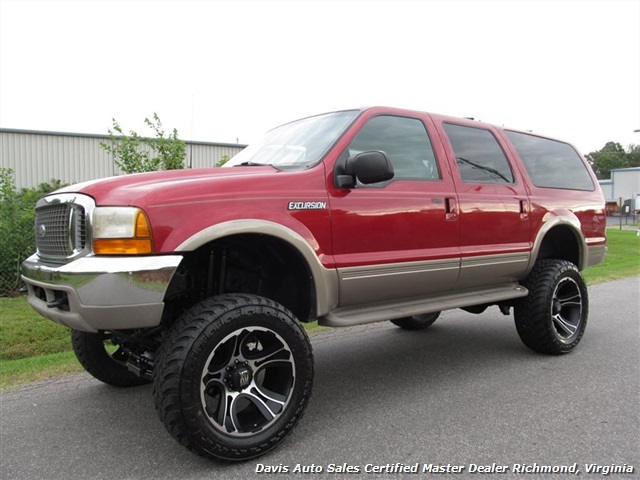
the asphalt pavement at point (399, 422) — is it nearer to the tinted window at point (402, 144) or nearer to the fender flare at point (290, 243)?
the fender flare at point (290, 243)

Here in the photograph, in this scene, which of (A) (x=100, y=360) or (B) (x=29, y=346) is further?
(B) (x=29, y=346)

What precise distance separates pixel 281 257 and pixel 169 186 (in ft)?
2.91

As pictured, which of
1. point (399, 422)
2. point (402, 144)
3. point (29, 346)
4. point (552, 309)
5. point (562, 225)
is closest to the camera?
point (399, 422)

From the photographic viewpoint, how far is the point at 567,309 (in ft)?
16.1

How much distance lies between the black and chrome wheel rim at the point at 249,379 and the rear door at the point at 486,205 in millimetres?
1799

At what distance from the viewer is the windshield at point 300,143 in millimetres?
3465

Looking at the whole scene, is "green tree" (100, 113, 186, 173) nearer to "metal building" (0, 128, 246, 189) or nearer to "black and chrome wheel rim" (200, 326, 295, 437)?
"black and chrome wheel rim" (200, 326, 295, 437)

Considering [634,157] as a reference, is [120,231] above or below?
below

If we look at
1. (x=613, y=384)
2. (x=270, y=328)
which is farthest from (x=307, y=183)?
(x=613, y=384)

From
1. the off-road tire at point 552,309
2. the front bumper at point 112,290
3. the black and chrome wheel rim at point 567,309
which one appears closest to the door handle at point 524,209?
the off-road tire at point 552,309

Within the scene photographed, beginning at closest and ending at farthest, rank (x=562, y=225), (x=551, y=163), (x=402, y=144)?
(x=402, y=144), (x=562, y=225), (x=551, y=163)

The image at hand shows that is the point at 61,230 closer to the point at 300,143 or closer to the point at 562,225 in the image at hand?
the point at 300,143

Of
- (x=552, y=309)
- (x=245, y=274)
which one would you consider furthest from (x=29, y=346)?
(x=552, y=309)

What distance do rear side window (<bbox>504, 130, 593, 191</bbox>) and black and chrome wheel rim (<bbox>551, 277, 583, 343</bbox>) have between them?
1.02 m
